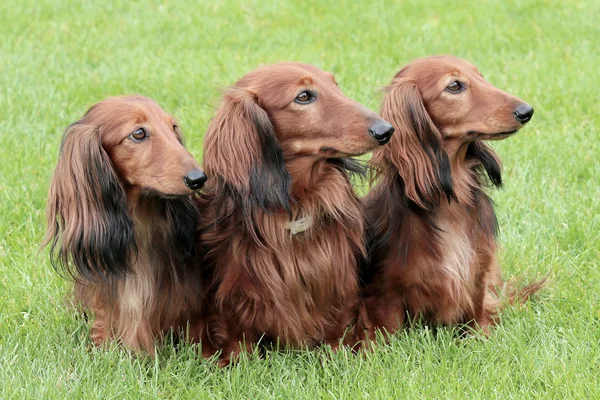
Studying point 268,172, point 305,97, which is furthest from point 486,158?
point 268,172

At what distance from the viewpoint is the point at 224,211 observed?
3686 millimetres

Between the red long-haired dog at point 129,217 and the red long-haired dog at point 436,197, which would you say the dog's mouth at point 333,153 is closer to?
the red long-haired dog at point 436,197

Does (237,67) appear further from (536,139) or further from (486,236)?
(486,236)

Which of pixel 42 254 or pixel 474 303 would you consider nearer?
pixel 474 303

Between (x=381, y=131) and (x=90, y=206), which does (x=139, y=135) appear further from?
(x=381, y=131)

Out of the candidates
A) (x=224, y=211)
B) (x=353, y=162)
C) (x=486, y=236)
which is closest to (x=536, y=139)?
(x=486, y=236)

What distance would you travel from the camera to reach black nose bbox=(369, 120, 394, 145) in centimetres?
334

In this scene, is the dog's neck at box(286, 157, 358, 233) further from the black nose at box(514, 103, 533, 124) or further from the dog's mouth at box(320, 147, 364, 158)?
the black nose at box(514, 103, 533, 124)

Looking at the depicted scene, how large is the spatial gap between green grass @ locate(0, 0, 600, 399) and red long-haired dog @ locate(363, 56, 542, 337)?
19cm

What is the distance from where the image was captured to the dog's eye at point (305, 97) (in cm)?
351

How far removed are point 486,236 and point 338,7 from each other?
226 inches

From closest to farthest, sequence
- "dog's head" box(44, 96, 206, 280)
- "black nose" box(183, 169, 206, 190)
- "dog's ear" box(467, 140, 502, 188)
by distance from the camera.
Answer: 1. "black nose" box(183, 169, 206, 190)
2. "dog's head" box(44, 96, 206, 280)
3. "dog's ear" box(467, 140, 502, 188)

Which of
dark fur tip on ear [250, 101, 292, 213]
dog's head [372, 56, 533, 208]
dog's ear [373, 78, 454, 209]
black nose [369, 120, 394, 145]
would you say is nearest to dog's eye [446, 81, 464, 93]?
dog's head [372, 56, 533, 208]

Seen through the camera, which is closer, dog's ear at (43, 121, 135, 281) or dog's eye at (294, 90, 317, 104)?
dog's ear at (43, 121, 135, 281)
